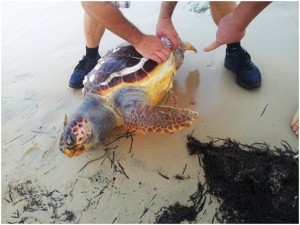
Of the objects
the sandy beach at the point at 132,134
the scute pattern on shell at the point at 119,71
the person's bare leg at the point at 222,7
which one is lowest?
the sandy beach at the point at 132,134

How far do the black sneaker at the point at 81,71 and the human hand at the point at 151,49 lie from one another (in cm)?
54

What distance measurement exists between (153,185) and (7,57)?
174cm

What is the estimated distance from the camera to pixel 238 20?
4.21 ft

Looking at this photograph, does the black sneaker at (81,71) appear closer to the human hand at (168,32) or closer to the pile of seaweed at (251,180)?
the human hand at (168,32)

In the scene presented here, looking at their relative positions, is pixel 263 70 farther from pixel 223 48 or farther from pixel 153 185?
pixel 153 185

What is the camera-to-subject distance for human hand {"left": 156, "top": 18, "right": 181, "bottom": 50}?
5.23 ft

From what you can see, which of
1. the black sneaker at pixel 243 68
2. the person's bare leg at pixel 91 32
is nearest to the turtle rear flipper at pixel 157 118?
the black sneaker at pixel 243 68

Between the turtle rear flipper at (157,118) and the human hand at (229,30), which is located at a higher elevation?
the human hand at (229,30)

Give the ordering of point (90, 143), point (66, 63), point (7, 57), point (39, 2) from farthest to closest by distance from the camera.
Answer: point (39, 2), point (7, 57), point (66, 63), point (90, 143)

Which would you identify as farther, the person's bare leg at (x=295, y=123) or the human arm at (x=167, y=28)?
the human arm at (x=167, y=28)

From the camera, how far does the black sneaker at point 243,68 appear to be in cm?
159

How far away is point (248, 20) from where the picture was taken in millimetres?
1265

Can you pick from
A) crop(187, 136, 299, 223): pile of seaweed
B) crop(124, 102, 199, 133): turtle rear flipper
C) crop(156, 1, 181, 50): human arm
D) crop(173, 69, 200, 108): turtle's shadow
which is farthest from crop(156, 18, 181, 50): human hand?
crop(187, 136, 299, 223): pile of seaweed

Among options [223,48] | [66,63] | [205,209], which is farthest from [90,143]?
[223,48]
